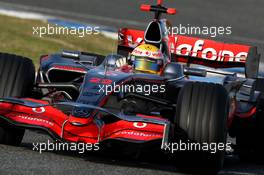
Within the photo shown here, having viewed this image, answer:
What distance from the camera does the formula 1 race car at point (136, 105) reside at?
7.83m

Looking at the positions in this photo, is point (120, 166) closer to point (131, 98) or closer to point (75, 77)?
point (131, 98)

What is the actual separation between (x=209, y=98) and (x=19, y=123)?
1.83m

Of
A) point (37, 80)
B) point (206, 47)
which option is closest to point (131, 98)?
point (37, 80)

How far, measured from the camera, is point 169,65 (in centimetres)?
993

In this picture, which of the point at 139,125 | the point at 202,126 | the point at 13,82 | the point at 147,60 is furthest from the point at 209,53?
the point at 139,125

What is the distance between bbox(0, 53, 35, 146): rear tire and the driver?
1.45 metres

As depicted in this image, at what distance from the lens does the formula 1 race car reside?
308 inches

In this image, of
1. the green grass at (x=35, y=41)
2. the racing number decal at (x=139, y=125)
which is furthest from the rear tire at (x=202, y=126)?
the green grass at (x=35, y=41)

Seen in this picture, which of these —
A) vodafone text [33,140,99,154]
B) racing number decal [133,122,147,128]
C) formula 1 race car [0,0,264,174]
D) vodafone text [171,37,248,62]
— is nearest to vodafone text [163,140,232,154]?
formula 1 race car [0,0,264,174]

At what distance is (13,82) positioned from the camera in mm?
8727

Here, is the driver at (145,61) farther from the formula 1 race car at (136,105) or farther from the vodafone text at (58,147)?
the vodafone text at (58,147)

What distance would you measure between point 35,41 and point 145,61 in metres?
7.66

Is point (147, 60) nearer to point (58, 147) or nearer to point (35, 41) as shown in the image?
point (58, 147)

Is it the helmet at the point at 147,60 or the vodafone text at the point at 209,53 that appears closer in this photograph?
the helmet at the point at 147,60
